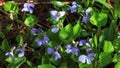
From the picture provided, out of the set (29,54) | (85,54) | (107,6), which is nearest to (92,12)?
(107,6)

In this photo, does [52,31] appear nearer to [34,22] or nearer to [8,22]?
[34,22]

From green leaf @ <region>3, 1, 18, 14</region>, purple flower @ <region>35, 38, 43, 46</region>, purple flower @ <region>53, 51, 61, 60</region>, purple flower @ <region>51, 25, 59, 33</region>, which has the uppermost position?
green leaf @ <region>3, 1, 18, 14</region>

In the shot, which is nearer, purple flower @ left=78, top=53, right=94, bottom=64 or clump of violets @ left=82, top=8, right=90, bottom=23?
purple flower @ left=78, top=53, right=94, bottom=64

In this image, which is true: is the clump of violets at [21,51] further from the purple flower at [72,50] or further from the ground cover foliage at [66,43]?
the purple flower at [72,50]

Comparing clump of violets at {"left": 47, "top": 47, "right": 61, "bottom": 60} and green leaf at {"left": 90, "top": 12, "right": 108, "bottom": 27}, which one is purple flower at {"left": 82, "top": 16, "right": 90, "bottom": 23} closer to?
green leaf at {"left": 90, "top": 12, "right": 108, "bottom": 27}

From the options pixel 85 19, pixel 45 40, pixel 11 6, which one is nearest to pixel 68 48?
pixel 45 40

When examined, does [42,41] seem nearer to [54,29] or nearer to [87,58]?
[54,29]

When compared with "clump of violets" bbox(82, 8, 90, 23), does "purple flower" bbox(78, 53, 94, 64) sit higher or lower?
lower

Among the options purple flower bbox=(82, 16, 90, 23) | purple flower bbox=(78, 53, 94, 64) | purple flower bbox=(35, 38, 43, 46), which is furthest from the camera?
purple flower bbox=(82, 16, 90, 23)

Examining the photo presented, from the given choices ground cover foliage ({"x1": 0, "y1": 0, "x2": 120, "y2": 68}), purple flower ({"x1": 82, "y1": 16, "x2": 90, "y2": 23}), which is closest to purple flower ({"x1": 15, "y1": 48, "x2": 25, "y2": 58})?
ground cover foliage ({"x1": 0, "y1": 0, "x2": 120, "y2": 68})

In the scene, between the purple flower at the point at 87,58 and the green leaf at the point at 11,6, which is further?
the green leaf at the point at 11,6

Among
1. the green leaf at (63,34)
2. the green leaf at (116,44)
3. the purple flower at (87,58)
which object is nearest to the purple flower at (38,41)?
the green leaf at (63,34)
